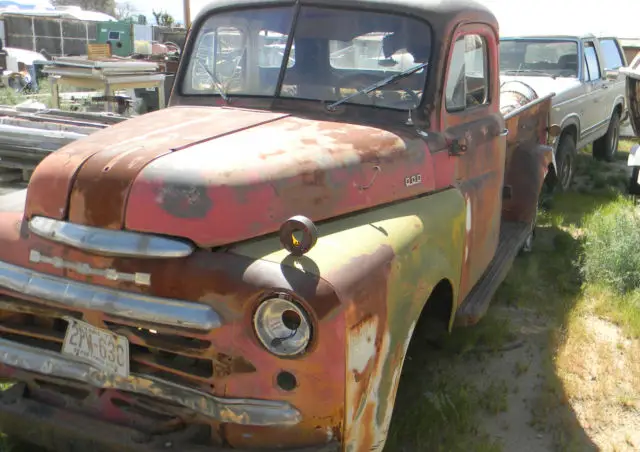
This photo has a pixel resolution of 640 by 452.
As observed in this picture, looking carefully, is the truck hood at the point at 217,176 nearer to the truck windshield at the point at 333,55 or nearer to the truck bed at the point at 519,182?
the truck windshield at the point at 333,55

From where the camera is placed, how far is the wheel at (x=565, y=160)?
290 inches

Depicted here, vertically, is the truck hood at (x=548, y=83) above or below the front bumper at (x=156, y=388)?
above

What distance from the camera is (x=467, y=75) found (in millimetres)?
3715

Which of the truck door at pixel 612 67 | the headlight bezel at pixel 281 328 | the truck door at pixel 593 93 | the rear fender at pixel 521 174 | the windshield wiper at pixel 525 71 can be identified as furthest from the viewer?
the truck door at pixel 612 67

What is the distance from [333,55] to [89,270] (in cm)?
177

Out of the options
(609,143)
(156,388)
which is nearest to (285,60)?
→ (156,388)

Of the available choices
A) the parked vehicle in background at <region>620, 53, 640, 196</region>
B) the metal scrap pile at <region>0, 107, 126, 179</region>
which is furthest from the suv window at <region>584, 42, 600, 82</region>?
the metal scrap pile at <region>0, 107, 126, 179</region>

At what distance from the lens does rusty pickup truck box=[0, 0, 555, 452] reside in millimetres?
2197

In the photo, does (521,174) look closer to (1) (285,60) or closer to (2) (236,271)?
(1) (285,60)

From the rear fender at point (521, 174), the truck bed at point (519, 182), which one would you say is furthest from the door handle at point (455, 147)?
the rear fender at point (521, 174)

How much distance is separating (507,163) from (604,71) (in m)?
4.45

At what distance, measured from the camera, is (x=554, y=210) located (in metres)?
6.77

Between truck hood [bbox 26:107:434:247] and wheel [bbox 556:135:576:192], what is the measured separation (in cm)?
479

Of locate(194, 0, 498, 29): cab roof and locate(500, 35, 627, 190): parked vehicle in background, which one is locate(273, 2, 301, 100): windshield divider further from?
locate(500, 35, 627, 190): parked vehicle in background
